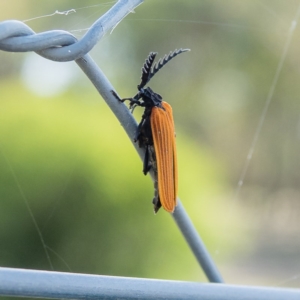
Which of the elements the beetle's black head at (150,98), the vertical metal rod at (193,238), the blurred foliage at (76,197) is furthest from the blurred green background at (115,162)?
the vertical metal rod at (193,238)

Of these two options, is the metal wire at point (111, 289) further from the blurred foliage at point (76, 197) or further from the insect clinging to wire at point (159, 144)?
the blurred foliage at point (76, 197)

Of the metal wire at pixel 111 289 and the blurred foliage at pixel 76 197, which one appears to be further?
the blurred foliage at pixel 76 197

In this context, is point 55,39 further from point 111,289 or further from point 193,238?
point 193,238

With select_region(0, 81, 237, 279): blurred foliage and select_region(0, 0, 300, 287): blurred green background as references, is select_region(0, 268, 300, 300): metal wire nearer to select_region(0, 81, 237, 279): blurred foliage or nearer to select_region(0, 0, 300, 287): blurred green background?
select_region(0, 0, 300, 287): blurred green background

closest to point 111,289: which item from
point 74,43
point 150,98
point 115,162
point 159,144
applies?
point 74,43

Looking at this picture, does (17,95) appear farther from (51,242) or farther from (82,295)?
(82,295)

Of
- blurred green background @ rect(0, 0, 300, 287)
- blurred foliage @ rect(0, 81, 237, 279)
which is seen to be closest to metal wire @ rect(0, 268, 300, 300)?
blurred green background @ rect(0, 0, 300, 287)

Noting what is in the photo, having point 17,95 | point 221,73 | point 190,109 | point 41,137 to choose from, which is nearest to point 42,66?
point 41,137
